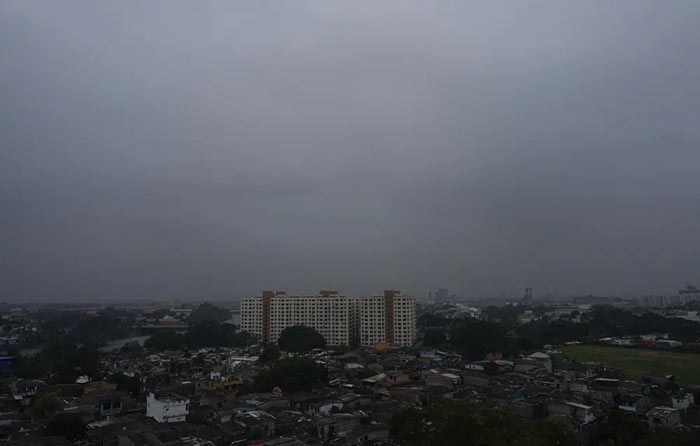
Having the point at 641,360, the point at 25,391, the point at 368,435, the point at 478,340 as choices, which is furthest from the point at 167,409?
the point at 641,360

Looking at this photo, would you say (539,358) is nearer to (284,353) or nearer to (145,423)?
(284,353)

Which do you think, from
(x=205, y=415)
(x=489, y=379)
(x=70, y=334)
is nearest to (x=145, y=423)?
(x=205, y=415)

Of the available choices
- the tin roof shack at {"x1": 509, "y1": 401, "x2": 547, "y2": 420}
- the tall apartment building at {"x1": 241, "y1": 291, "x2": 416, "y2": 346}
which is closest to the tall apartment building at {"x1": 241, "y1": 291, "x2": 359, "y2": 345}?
the tall apartment building at {"x1": 241, "y1": 291, "x2": 416, "y2": 346}

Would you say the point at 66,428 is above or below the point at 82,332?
above

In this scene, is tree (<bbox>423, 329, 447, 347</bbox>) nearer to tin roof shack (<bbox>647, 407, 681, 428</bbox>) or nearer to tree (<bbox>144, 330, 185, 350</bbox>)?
tree (<bbox>144, 330, 185, 350</bbox>)

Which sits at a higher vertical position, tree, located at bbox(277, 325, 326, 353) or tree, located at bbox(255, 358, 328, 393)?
tree, located at bbox(255, 358, 328, 393)

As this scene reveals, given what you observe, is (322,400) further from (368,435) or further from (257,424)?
(368,435)
